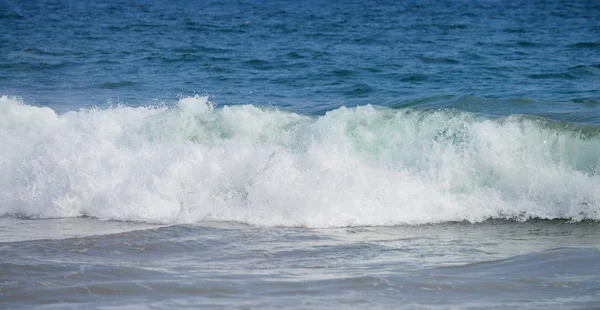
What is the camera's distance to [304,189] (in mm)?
7312

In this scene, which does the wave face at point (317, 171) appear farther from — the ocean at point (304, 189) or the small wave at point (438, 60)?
the small wave at point (438, 60)

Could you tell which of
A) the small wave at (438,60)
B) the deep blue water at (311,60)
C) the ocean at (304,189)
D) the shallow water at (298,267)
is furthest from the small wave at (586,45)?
the shallow water at (298,267)

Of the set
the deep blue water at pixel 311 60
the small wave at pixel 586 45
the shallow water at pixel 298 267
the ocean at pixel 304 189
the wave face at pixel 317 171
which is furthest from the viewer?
the small wave at pixel 586 45

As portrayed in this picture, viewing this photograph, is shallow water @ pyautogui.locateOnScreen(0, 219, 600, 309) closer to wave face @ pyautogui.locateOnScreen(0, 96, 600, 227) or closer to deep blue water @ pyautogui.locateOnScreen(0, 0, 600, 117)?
wave face @ pyautogui.locateOnScreen(0, 96, 600, 227)

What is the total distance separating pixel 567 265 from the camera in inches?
210

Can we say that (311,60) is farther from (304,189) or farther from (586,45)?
(304,189)

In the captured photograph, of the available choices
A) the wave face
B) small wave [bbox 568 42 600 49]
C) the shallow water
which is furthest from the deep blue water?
the shallow water

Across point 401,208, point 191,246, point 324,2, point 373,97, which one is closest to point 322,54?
point 373,97

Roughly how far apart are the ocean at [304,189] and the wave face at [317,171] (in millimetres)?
22

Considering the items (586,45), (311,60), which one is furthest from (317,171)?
(586,45)

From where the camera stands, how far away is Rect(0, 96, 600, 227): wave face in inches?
286

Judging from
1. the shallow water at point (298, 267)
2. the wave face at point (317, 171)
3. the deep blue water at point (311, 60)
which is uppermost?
the deep blue water at point (311, 60)

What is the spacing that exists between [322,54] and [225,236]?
39.0 feet

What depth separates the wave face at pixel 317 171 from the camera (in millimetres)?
7262
